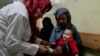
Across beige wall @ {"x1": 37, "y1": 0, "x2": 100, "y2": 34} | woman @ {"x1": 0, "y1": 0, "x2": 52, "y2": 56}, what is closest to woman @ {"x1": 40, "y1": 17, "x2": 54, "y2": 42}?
beige wall @ {"x1": 37, "y1": 0, "x2": 100, "y2": 34}

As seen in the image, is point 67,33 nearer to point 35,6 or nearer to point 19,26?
point 35,6

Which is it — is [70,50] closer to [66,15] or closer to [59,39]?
[59,39]

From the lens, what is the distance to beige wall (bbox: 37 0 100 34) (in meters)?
2.21

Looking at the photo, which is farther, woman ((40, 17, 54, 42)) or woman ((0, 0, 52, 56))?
woman ((40, 17, 54, 42))

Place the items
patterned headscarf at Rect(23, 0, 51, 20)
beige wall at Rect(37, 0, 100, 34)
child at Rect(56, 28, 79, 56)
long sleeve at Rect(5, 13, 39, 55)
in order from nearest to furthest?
long sleeve at Rect(5, 13, 39, 55) → patterned headscarf at Rect(23, 0, 51, 20) → child at Rect(56, 28, 79, 56) → beige wall at Rect(37, 0, 100, 34)

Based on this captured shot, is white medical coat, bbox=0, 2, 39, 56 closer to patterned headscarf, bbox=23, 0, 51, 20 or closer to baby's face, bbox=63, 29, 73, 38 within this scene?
patterned headscarf, bbox=23, 0, 51, 20

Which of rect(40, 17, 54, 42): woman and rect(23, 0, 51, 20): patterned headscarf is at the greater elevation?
rect(23, 0, 51, 20): patterned headscarf

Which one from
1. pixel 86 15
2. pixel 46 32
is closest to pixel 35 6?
pixel 86 15

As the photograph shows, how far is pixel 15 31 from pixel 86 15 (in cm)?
127

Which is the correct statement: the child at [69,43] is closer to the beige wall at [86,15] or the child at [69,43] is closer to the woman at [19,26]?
the beige wall at [86,15]

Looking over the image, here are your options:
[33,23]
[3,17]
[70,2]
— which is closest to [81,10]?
[70,2]

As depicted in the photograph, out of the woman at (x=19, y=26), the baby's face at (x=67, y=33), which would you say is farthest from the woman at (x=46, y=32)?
the woman at (x=19, y=26)

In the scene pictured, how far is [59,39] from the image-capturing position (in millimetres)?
2213

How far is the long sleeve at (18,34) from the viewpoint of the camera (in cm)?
133
